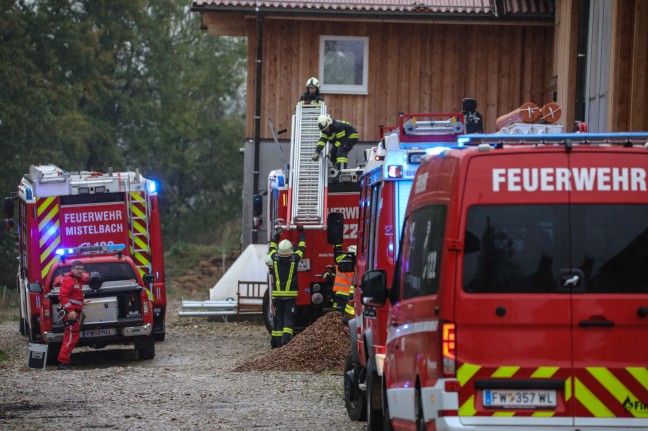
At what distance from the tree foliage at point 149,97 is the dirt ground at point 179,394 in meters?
24.7

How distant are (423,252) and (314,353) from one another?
942 cm

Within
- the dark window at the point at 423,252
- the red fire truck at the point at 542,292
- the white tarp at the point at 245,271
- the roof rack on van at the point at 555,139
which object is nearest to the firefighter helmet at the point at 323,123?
the white tarp at the point at 245,271

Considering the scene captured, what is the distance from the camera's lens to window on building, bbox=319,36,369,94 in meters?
29.3

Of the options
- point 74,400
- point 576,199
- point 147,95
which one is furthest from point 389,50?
point 147,95

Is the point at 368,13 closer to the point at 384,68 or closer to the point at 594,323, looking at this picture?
the point at 384,68

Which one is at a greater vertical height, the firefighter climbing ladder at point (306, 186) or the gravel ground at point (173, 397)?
the firefighter climbing ladder at point (306, 186)

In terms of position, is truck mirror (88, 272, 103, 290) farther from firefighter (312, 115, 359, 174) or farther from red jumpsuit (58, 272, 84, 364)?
firefighter (312, 115, 359, 174)

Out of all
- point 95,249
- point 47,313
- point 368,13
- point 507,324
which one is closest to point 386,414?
point 507,324

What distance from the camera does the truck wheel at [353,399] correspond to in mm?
12336

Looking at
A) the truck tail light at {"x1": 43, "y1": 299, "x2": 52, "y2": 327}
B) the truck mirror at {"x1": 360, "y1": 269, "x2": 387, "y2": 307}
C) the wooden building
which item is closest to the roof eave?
the wooden building

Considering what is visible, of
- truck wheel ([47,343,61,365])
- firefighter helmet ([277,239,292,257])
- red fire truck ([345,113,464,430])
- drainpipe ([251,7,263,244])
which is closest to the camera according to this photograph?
red fire truck ([345,113,464,430])

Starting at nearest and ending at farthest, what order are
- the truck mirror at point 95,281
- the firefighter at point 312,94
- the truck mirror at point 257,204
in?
the truck mirror at point 95,281, the firefighter at point 312,94, the truck mirror at point 257,204

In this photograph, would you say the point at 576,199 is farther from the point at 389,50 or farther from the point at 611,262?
the point at 389,50

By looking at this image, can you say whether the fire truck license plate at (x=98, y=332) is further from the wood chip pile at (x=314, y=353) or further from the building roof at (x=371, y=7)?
the building roof at (x=371, y=7)
